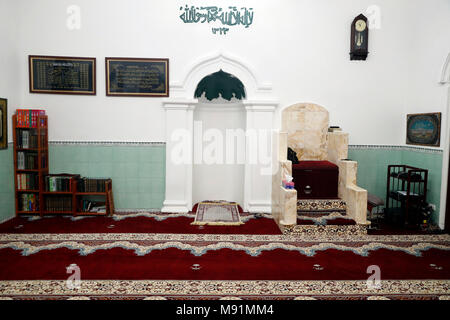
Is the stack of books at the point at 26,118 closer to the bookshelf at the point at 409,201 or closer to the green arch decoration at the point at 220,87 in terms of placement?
the green arch decoration at the point at 220,87

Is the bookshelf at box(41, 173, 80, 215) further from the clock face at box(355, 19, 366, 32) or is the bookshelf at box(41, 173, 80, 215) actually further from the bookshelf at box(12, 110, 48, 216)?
the clock face at box(355, 19, 366, 32)

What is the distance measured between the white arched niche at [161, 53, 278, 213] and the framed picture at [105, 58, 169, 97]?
0.86ft

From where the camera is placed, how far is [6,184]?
5828 millimetres

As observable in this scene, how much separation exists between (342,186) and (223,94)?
2803 mm

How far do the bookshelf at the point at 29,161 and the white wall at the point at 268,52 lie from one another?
0.37 metres

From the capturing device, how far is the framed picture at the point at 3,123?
222 inches

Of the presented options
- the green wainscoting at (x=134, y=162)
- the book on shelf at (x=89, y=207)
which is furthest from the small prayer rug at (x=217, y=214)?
the book on shelf at (x=89, y=207)

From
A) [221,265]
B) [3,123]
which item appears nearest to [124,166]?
[3,123]

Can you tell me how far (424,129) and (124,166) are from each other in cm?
538

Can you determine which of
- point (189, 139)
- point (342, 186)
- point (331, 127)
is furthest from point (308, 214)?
point (189, 139)

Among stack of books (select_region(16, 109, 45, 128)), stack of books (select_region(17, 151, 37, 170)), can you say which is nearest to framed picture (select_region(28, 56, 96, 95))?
stack of books (select_region(16, 109, 45, 128))

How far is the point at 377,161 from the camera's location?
262 inches

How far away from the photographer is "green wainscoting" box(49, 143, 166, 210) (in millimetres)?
6398

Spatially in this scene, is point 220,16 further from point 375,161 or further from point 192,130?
point 375,161
